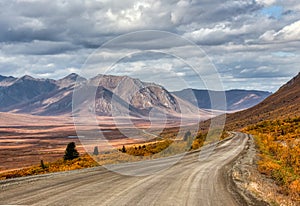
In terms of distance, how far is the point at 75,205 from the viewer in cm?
1288


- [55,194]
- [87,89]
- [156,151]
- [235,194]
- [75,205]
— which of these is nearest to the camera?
[75,205]

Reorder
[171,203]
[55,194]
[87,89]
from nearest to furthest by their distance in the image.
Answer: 1. [171,203]
2. [55,194]
3. [87,89]

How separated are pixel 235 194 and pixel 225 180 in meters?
4.74

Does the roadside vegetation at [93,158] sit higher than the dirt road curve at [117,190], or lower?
lower

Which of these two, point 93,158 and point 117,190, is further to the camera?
point 93,158

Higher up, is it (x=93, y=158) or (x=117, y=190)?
(x=117, y=190)

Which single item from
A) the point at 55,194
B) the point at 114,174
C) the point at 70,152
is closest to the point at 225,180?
the point at 114,174

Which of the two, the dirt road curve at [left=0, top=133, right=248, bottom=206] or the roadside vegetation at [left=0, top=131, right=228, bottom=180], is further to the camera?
the roadside vegetation at [left=0, top=131, right=228, bottom=180]

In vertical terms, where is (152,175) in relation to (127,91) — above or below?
below

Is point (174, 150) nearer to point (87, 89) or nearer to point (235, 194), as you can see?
point (87, 89)

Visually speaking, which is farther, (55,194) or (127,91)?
(127,91)

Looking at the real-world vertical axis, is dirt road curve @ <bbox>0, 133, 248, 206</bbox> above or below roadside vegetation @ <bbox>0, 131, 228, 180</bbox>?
above

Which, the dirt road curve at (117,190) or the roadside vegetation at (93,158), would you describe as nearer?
the dirt road curve at (117,190)

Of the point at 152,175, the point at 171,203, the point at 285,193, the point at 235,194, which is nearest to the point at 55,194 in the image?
the point at 171,203
